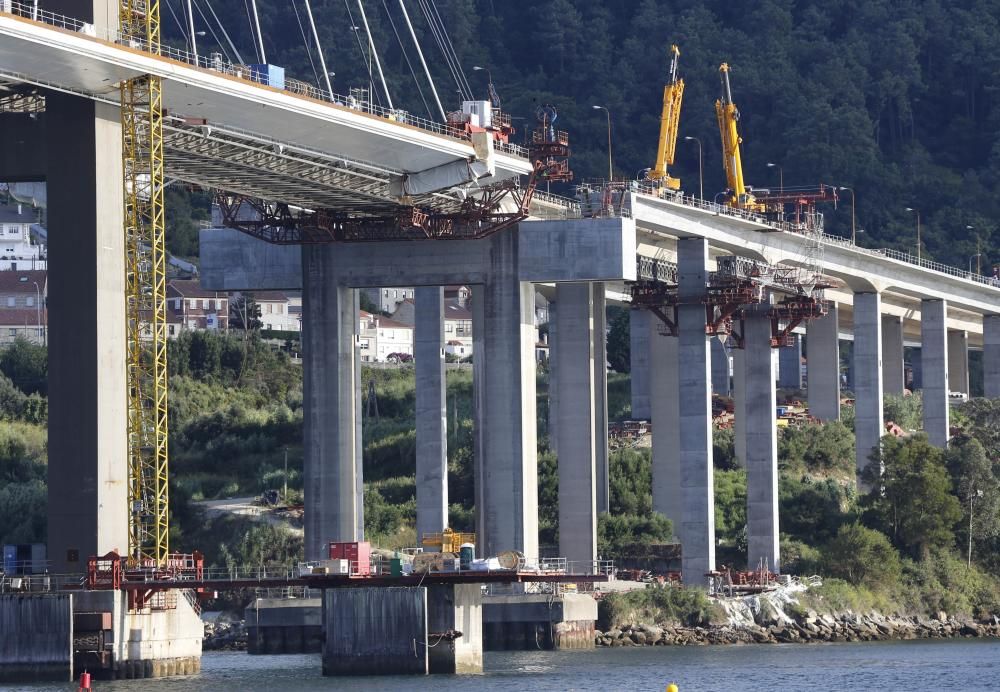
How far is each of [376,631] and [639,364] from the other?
66764 millimetres

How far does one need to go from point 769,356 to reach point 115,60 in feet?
159

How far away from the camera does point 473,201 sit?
101 meters

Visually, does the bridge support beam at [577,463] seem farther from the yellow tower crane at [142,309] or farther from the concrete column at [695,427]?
the yellow tower crane at [142,309]

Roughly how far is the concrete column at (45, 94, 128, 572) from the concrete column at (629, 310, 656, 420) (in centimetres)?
6521

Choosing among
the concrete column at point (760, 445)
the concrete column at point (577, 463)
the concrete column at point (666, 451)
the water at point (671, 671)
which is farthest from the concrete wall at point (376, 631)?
the concrete column at point (666, 451)

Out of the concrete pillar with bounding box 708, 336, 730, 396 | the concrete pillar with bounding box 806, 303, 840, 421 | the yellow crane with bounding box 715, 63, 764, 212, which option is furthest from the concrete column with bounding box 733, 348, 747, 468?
the concrete pillar with bounding box 708, 336, 730, 396

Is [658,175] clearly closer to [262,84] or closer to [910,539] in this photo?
[910,539]

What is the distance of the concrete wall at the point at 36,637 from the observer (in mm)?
77062

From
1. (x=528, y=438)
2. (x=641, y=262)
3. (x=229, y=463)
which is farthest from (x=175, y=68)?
(x=229, y=463)

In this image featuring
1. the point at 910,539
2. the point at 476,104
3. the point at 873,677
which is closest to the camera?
the point at 873,677

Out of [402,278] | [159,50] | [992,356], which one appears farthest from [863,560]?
[992,356]

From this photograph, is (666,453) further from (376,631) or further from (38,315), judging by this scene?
(38,315)

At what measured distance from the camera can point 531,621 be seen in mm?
96250

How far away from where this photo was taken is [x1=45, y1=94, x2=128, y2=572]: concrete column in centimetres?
7806
